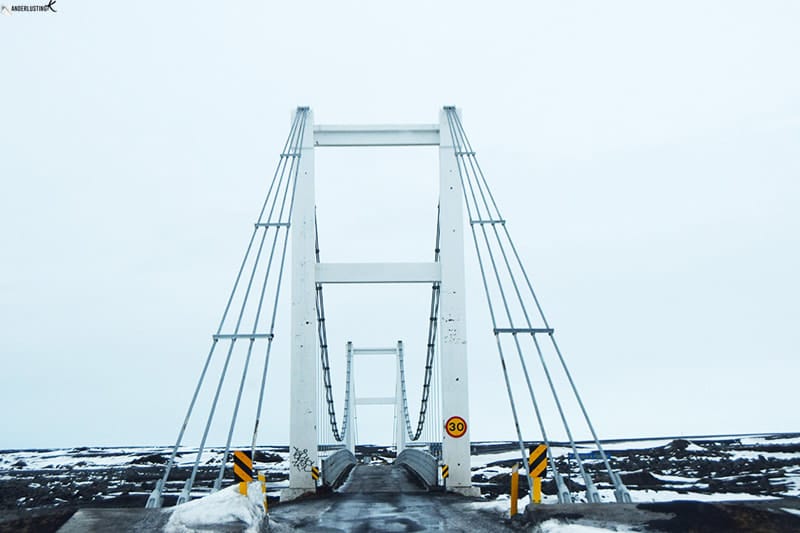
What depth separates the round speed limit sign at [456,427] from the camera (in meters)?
20.7

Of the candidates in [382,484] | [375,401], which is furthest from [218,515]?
[375,401]

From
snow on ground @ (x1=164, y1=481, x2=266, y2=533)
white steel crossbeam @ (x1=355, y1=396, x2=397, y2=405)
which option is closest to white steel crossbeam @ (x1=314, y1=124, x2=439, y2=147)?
snow on ground @ (x1=164, y1=481, x2=266, y2=533)

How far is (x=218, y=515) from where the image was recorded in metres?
10.5

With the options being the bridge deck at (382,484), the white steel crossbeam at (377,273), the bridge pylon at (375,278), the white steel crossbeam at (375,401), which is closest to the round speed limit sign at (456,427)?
the bridge pylon at (375,278)

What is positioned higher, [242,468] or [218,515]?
[242,468]

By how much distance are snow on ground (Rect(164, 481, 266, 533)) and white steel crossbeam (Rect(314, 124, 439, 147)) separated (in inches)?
510

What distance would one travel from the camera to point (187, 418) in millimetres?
14312

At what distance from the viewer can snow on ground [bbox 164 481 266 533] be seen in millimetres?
10062

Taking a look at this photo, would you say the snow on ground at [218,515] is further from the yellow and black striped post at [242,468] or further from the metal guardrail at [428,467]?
the metal guardrail at [428,467]

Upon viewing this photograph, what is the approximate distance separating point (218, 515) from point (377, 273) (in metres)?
11.9

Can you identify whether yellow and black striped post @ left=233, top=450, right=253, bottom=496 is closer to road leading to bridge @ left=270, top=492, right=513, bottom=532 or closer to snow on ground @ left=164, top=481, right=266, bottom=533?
road leading to bridge @ left=270, top=492, right=513, bottom=532

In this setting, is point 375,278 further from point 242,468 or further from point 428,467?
point 242,468

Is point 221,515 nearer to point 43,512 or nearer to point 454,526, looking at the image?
point 43,512

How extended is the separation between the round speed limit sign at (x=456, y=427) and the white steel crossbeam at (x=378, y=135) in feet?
25.2
